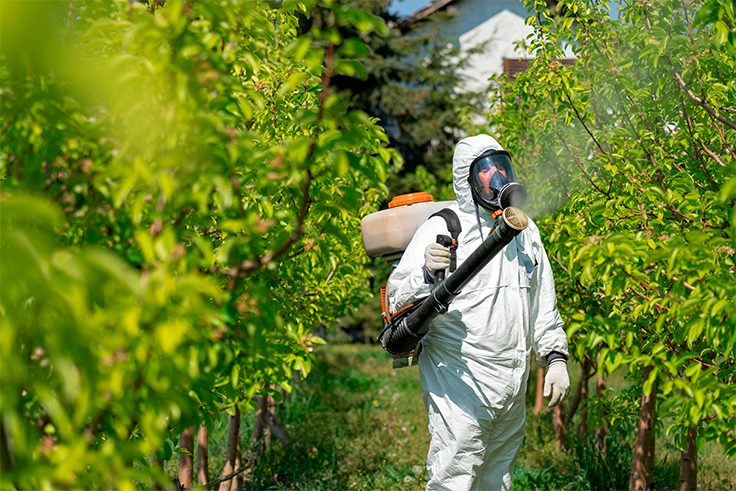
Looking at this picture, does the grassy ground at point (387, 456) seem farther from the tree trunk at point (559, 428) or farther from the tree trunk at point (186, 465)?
the tree trunk at point (186, 465)

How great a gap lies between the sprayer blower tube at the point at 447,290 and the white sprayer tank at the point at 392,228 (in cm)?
46

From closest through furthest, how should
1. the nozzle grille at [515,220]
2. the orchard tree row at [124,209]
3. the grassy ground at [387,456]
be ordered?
the orchard tree row at [124,209]
the nozzle grille at [515,220]
the grassy ground at [387,456]

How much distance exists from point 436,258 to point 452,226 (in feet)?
0.94

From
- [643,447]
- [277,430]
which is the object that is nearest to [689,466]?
[643,447]

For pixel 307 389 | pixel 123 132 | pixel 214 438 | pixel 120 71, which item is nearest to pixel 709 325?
pixel 123 132

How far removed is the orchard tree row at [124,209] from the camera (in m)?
0.85

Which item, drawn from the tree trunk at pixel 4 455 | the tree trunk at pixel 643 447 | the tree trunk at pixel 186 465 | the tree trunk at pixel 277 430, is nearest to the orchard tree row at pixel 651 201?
the tree trunk at pixel 643 447

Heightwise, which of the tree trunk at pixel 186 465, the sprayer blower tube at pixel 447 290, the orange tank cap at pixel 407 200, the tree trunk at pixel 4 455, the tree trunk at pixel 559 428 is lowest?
the tree trunk at pixel 559 428

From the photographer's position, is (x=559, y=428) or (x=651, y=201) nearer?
(x=651, y=201)

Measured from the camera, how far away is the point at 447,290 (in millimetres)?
2283

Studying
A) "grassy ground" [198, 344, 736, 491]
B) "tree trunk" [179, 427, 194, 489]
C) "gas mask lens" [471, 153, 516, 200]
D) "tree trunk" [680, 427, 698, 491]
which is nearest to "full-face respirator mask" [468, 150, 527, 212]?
"gas mask lens" [471, 153, 516, 200]

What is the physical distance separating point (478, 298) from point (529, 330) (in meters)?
0.33

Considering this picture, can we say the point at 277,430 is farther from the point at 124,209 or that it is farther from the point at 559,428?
the point at 124,209

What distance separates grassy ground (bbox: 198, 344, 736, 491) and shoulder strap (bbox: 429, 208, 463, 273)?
80.7 inches
